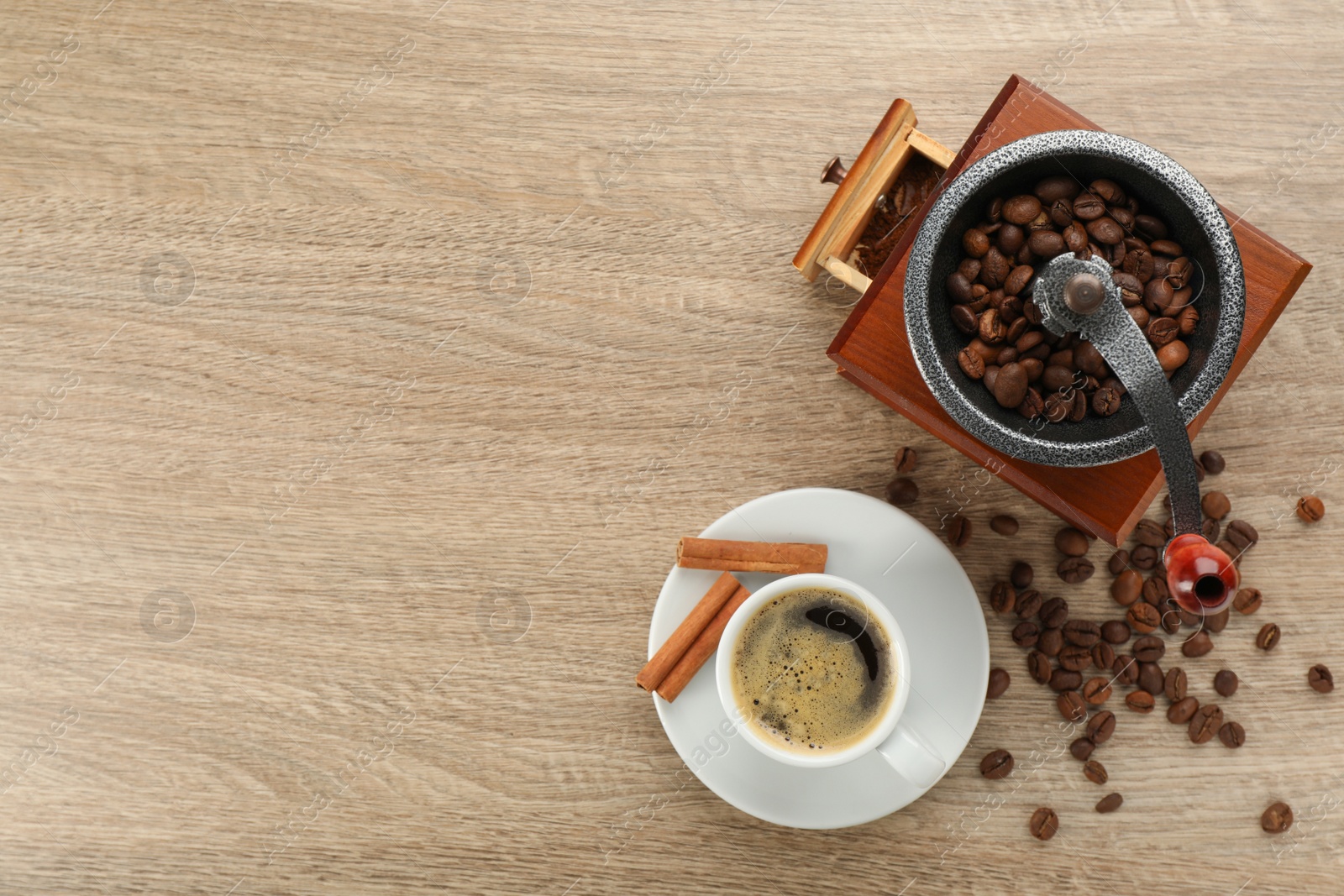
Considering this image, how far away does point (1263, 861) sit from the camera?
1398 millimetres

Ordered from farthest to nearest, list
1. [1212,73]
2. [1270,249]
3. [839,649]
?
1. [1212,73]
2. [839,649]
3. [1270,249]

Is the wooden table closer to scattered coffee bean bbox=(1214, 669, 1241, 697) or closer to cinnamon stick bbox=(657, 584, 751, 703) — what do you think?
scattered coffee bean bbox=(1214, 669, 1241, 697)

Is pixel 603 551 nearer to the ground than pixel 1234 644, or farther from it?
nearer to the ground

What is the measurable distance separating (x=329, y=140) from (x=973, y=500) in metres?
1.22

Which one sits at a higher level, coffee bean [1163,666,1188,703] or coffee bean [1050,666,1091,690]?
coffee bean [1163,666,1188,703]

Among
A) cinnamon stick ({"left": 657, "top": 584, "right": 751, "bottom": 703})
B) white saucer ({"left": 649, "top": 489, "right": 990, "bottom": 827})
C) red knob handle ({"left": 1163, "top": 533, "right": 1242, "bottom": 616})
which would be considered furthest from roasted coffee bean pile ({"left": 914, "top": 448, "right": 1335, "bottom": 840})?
red knob handle ({"left": 1163, "top": 533, "right": 1242, "bottom": 616})

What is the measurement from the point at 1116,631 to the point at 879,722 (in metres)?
0.44

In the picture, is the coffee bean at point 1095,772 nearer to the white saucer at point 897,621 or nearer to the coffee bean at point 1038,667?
the coffee bean at point 1038,667

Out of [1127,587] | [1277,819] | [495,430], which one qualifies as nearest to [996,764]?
[1127,587]

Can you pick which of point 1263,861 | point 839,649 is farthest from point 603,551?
point 1263,861

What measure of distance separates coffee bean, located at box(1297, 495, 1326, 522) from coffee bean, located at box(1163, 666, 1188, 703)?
1.02ft

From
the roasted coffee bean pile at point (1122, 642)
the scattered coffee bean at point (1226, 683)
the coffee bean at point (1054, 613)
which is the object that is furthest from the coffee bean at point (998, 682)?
the scattered coffee bean at point (1226, 683)

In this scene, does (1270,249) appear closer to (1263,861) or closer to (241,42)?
(1263,861)

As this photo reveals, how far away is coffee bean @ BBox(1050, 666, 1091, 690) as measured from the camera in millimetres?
1379
